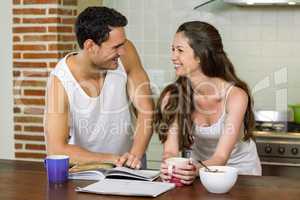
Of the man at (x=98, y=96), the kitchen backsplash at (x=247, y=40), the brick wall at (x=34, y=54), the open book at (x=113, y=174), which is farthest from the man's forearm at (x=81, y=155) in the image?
the kitchen backsplash at (x=247, y=40)

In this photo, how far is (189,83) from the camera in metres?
2.96

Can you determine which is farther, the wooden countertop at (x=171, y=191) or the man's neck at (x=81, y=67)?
the man's neck at (x=81, y=67)

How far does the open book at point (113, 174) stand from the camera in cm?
231

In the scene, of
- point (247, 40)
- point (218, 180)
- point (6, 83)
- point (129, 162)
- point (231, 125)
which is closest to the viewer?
point (218, 180)

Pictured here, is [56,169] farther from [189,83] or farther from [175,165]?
[189,83]

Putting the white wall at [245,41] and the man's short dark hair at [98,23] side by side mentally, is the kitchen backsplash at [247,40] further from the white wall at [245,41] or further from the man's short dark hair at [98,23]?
the man's short dark hair at [98,23]

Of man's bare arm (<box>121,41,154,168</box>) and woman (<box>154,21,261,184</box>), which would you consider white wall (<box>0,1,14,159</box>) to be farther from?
woman (<box>154,21,261,184</box>)

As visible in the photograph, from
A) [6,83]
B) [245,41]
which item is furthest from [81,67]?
[245,41]

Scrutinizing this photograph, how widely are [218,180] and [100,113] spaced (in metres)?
1.10

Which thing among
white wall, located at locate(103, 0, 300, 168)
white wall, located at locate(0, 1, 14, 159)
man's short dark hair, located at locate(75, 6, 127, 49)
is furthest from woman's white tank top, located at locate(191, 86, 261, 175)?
white wall, located at locate(0, 1, 14, 159)

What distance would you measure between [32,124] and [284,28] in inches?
83.2

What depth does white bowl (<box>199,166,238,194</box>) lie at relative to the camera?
2068mm

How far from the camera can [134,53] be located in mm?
3100

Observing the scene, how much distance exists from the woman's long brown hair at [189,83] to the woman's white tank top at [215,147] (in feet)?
0.17
